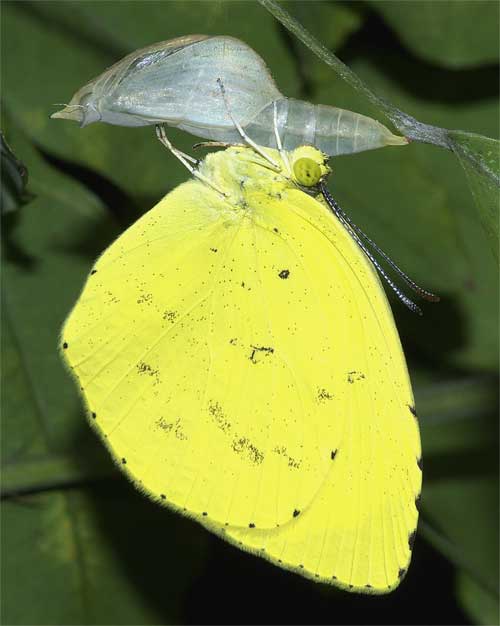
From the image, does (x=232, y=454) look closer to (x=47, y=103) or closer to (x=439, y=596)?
(x=47, y=103)

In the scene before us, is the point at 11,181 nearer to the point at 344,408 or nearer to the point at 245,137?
the point at 245,137

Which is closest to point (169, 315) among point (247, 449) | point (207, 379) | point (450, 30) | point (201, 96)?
point (207, 379)

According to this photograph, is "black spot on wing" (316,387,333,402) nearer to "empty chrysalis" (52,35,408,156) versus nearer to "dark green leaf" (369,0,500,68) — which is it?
"empty chrysalis" (52,35,408,156)

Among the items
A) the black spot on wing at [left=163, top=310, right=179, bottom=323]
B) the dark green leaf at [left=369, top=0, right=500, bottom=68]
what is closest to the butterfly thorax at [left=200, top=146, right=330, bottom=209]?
the black spot on wing at [left=163, top=310, right=179, bottom=323]

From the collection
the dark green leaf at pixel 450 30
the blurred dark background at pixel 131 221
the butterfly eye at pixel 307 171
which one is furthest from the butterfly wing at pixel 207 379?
the dark green leaf at pixel 450 30

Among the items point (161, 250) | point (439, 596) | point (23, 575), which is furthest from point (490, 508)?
point (161, 250)

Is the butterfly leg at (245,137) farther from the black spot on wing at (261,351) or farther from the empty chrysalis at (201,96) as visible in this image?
the black spot on wing at (261,351)
